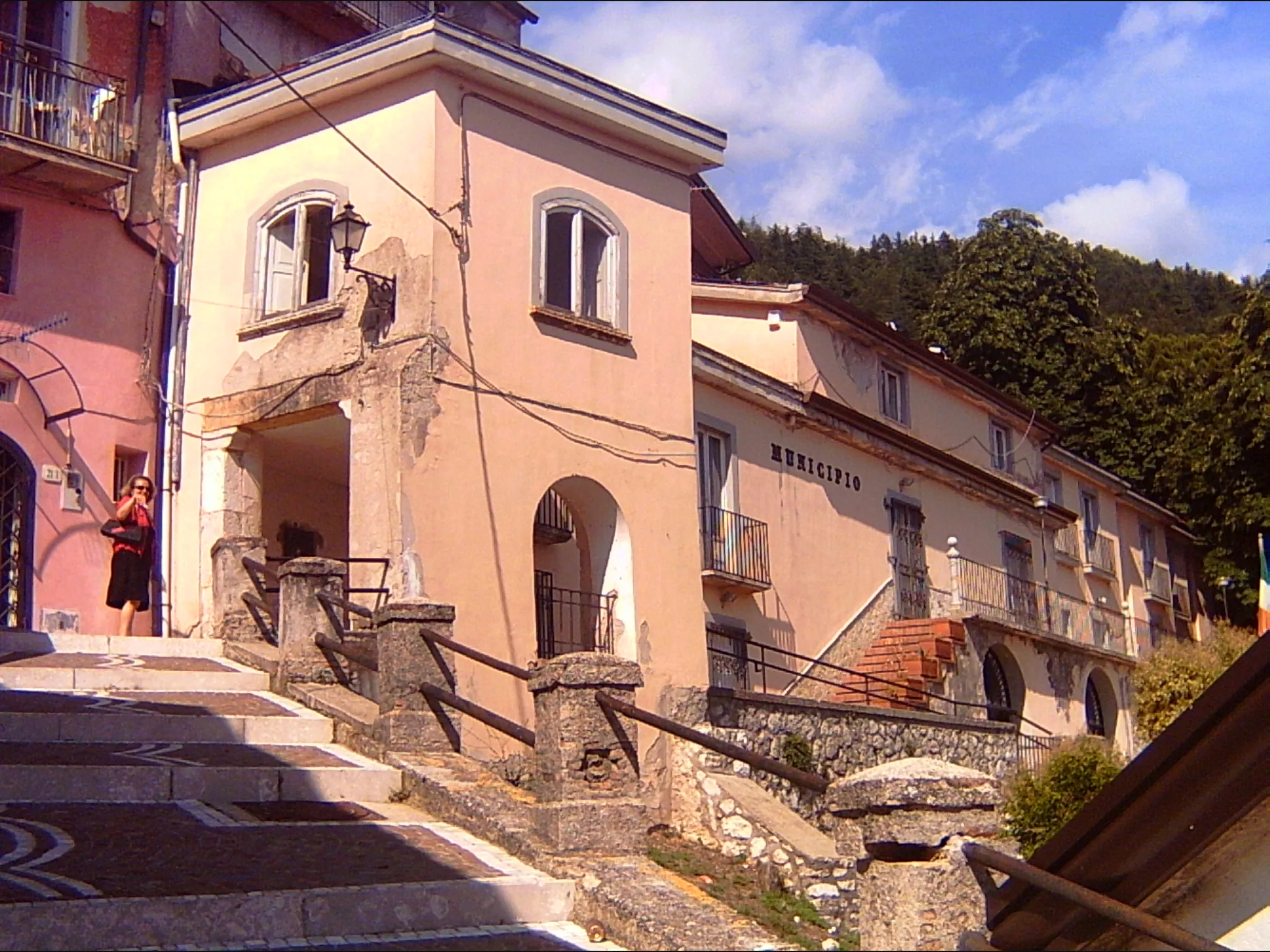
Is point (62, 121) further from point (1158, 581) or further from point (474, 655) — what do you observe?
point (1158, 581)

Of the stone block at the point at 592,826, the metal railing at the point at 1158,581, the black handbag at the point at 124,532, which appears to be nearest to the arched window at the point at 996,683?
the metal railing at the point at 1158,581

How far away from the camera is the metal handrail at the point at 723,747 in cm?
748

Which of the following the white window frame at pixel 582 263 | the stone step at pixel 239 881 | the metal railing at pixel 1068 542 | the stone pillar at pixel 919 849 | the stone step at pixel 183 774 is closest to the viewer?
the stone pillar at pixel 919 849

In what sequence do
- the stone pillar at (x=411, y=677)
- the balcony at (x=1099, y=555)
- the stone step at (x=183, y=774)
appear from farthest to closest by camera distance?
1. the balcony at (x=1099, y=555)
2. the stone pillar at (x=411, y=677)
3. the stone step at (x=183, y=774)

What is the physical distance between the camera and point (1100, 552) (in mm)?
35312

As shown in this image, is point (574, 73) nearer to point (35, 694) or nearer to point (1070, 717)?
point (35, 694)

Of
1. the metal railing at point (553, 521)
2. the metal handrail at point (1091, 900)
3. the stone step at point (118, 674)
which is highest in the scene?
the metal railing at point (553, 521)

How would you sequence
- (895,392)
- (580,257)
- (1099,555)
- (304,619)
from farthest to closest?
(1099,555) < (895,392) < (580,257) < (304,619)

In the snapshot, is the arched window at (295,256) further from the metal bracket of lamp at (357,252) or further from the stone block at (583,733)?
the stone block at (583,733)

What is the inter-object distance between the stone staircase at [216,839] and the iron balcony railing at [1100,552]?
2632 centimetres

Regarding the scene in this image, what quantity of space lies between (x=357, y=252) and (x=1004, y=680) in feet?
54.0

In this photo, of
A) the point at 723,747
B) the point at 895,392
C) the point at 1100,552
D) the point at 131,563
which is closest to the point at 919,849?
the point at 723,747

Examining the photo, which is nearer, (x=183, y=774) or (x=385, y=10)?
(x=183, y=774)

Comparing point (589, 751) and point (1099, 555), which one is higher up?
point (1099, 555)
